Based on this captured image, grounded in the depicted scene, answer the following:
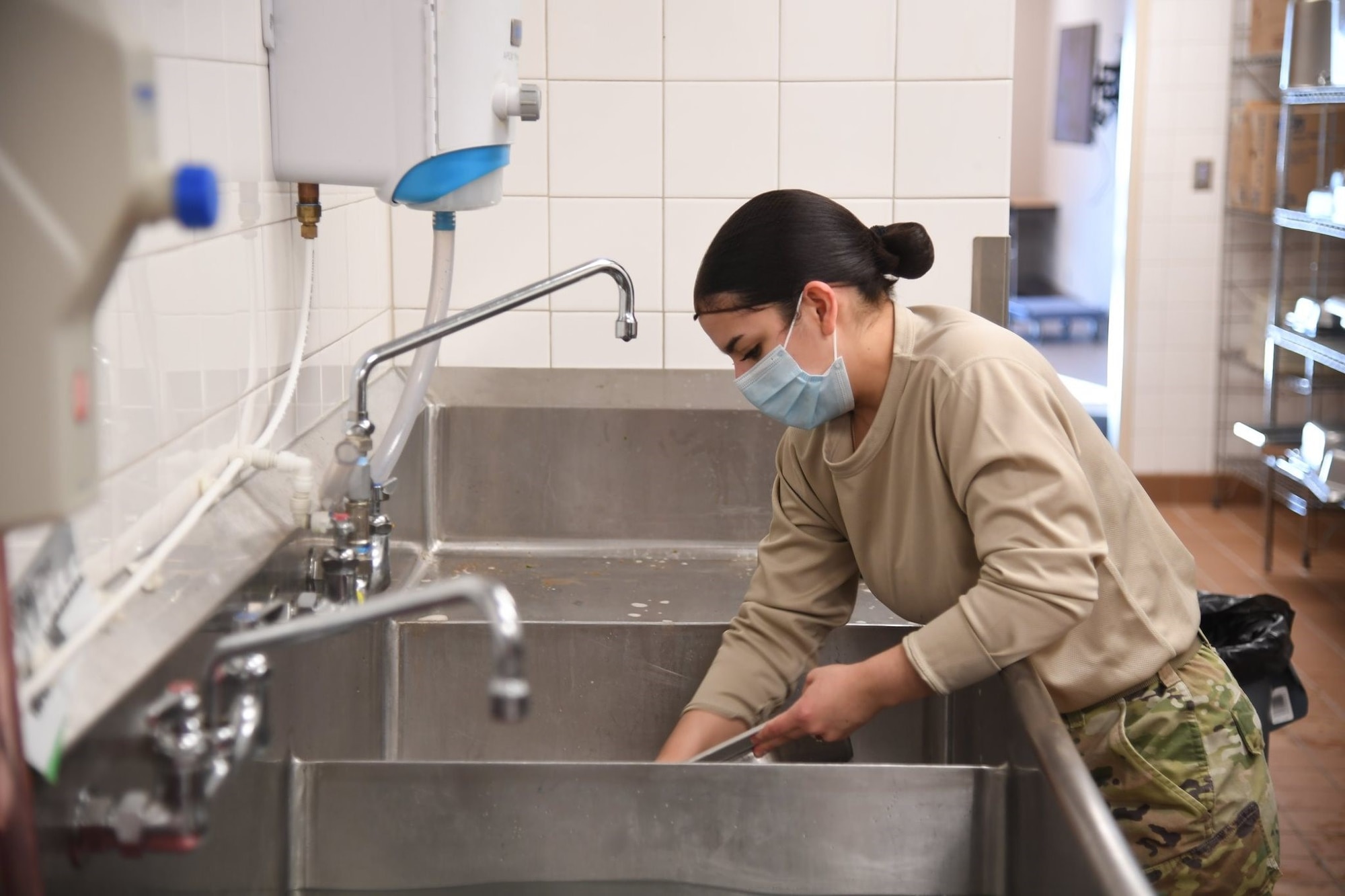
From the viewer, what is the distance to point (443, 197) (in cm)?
159

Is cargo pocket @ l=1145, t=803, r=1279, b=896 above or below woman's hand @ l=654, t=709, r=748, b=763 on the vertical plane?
below

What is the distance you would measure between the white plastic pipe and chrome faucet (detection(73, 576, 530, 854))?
2.64 ft

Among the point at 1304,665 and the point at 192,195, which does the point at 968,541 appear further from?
the point at 1304,665

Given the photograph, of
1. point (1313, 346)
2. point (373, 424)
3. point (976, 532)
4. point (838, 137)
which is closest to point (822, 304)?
point (976, 532)

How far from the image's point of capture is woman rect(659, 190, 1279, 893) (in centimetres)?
125

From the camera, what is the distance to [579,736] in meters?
1.68

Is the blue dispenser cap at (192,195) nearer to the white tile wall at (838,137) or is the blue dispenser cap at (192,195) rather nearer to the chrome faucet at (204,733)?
the chrome faucet at (204,733)

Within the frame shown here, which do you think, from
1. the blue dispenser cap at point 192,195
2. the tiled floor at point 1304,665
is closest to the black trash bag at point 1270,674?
the tiled floor at point 1304,665

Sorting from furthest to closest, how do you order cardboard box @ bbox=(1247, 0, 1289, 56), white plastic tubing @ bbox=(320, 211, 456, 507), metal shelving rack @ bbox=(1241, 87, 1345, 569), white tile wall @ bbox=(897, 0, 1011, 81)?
1. cardboard box @ bbox=(1247, 0, 1289, 56)
2. metal shelving rack @ bbox=(1241, 87, 1345, 569)
3. white tile wall @ bbox=(897, 0, 1011, 81)
4. white plastic tubing @ bbox=(320, 211, 456, 507)

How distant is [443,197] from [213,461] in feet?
1.51

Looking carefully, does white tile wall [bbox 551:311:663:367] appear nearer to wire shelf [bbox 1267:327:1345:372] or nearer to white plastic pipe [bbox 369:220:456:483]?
white plastic pipe [bbox 369:220:456:483]

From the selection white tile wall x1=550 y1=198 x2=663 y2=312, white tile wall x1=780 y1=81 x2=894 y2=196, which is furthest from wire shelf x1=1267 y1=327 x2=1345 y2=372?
white tile wall x1=550 y1=198 x2=663 y2=312

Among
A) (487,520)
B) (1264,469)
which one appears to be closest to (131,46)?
(487,520)

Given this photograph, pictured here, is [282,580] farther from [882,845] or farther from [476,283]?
[476,283]
